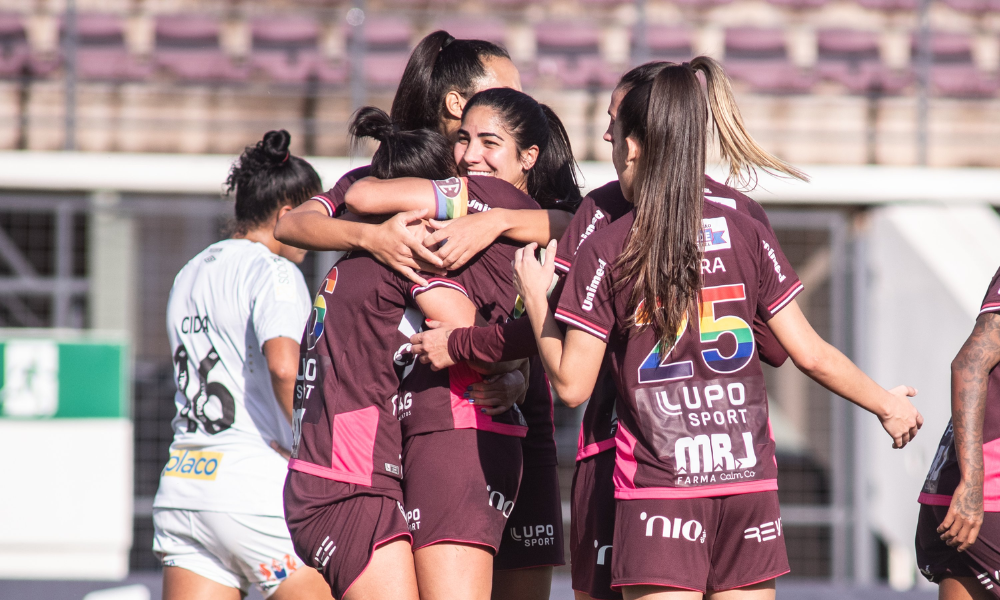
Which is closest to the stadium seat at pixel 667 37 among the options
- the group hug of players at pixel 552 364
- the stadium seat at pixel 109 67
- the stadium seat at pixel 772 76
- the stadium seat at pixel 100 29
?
the stadium seat at pixel 772 76

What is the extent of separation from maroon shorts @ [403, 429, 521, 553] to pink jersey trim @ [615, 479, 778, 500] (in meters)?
0.35

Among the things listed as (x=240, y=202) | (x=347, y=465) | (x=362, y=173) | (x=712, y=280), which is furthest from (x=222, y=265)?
(x=712, y=280)

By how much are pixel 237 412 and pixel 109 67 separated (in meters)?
6.18

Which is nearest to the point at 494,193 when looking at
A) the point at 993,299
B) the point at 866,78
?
the point at 993,299

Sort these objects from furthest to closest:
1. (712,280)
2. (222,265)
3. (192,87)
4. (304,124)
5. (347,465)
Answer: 1. (192,87)
2. (304,124)
3. (222,265)
4. (347,465)
5. (712,280)

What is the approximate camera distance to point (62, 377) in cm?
598

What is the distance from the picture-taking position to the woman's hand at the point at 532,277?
2.20m

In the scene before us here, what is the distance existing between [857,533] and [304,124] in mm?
5164

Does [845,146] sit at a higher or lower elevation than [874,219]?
higher

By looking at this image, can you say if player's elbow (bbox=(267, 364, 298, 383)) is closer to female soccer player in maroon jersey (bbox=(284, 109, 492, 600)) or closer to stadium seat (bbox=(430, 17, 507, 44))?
female soccer player in maroon jersey (bbox=(284, 109, 492, 600))

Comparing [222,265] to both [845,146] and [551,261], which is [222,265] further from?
[845,146]

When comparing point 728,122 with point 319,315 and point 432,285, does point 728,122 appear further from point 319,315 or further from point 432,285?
point 319,315

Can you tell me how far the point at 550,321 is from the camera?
2217mm

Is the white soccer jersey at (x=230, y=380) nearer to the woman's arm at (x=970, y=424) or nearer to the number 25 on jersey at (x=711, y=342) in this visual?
the number 25 on jersey at (x=711, y=342)
